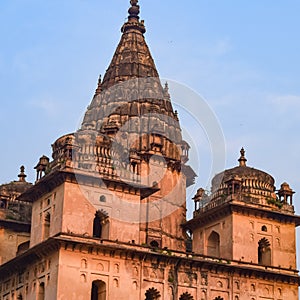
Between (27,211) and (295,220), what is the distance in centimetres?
1534

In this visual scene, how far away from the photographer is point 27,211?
48.7m

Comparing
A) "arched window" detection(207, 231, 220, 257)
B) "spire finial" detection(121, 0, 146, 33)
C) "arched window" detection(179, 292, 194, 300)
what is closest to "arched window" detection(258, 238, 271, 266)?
"arched window" detection(207, 231, 220, 257)

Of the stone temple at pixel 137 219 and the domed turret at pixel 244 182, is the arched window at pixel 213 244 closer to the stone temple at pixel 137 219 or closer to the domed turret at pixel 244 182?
the stone temple at pixel 137 219

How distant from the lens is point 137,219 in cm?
4191

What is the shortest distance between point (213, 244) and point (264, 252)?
9.53ft

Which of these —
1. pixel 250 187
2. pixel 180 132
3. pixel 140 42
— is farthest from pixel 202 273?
pixel 140 42

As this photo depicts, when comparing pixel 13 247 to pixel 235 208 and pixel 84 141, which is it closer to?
pixel 84 141

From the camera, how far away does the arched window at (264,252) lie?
147 feet

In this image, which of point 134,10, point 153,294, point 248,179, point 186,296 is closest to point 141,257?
point 153,294

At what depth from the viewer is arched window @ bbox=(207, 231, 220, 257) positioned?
45781 millimetres

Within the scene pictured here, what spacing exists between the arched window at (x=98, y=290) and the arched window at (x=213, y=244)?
8.06 meters

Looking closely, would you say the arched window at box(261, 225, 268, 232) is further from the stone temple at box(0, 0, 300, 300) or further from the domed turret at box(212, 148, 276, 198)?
the domed turret at box(212, 148, 276, 198)

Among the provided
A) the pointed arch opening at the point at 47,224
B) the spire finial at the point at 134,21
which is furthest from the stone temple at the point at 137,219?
the spire finial at the point at 134,21

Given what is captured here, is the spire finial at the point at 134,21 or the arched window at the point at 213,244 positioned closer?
the arched window at the point at 213,244
